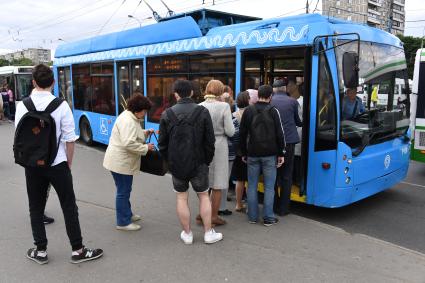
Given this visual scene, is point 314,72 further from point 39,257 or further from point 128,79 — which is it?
point 128,79

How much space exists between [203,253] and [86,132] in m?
8.63

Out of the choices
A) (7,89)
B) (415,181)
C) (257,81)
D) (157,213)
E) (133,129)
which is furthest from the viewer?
(7,89)

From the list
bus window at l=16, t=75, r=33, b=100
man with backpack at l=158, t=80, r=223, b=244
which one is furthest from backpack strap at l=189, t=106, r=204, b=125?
bus window at l=16, t=75, r=33, b=100

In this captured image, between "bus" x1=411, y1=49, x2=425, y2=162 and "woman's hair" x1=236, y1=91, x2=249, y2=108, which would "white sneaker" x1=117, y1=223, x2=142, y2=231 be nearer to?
"woman's hair" x1=236, y1=91, x2=249, y2=108

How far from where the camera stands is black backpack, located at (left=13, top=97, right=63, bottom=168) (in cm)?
361

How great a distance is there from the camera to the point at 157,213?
555 centimetres

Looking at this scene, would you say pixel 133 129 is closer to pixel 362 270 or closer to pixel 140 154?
pixel 140 154

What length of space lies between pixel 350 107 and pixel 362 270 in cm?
213

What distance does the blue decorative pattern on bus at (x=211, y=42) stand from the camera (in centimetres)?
540

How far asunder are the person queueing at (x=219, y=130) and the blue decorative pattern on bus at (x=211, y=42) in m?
1.37

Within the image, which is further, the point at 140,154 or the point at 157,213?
the point at 157,213

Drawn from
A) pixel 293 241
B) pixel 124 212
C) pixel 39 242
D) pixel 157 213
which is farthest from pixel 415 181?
pixel 39 242

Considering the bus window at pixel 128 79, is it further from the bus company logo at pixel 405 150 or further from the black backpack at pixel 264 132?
the bus company logo at pixel 405 150

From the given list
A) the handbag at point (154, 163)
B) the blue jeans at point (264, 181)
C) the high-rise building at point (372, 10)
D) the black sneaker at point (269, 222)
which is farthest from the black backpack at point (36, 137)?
the high-rise building at point (372, 10)
